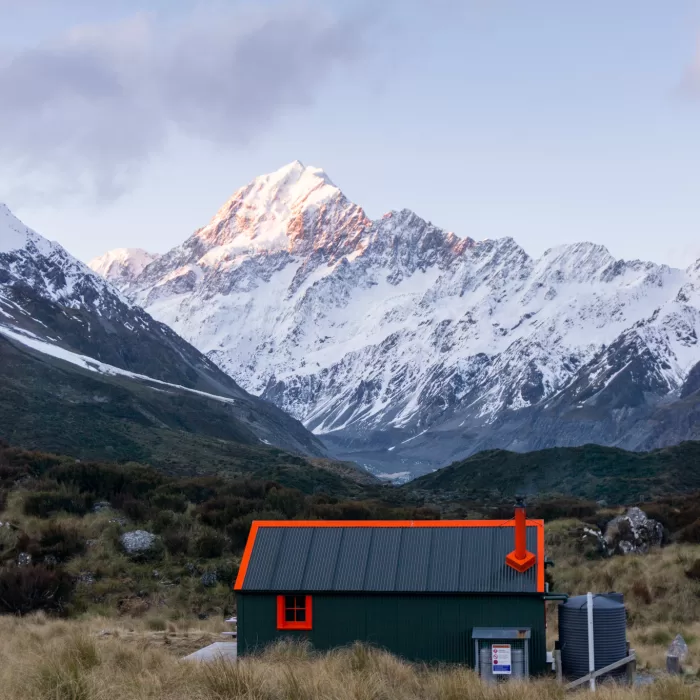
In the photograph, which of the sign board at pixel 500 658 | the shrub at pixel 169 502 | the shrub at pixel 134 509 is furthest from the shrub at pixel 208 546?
the sign board at pixel 500 658

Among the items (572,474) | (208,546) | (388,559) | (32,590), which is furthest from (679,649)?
(572,474)

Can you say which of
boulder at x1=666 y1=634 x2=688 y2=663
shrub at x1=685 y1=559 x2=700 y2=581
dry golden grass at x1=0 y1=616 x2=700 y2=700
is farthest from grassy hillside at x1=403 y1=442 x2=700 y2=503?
dry golden grass at x1=0 y1=616 x2=700 y2=700

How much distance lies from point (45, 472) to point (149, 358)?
5578 inches

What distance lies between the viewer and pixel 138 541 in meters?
28.3

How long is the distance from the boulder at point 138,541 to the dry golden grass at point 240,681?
13261 millimetres

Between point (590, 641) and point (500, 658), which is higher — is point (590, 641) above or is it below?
above

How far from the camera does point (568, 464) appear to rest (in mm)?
95125

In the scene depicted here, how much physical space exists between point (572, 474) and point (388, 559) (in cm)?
7734

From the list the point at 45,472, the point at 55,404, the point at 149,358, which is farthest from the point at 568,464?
the point at 149,358

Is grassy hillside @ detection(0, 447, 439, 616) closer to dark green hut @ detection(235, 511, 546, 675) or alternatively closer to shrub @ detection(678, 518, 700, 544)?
dark green hut @ detection(235, 511, 546, 675)

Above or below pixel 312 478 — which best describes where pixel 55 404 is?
above

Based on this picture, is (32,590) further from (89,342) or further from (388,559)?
(89,342)

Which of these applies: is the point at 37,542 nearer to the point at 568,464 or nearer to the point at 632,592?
the point at 632,592

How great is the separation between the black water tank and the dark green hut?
43cm
